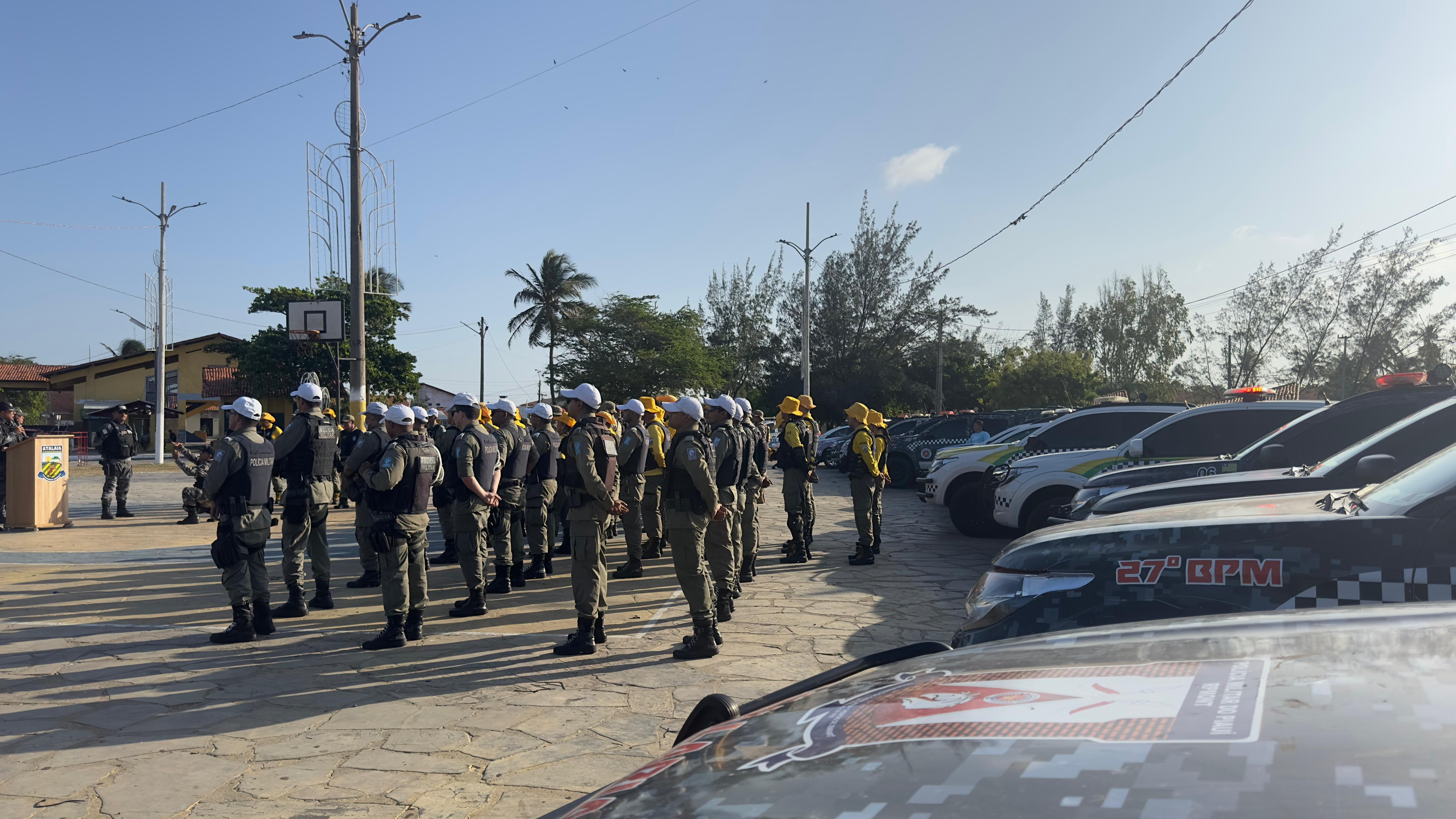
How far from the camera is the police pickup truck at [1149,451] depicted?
30.7ft

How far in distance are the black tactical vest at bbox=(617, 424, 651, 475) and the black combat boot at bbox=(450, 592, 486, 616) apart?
5.27 ft

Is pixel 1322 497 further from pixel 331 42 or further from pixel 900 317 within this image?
pixel 900 317

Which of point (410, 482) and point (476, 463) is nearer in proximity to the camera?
point (410, 482)

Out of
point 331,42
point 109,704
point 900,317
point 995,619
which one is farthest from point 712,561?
point 900,317

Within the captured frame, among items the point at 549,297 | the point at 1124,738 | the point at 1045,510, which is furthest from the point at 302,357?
the point at 1124,738

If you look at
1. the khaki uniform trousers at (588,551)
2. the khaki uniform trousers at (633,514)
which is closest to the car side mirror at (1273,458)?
the khaki uniform trousers at (588,551)

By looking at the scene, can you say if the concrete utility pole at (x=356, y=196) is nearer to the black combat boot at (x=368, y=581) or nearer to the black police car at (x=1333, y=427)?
the black combat boot at (x=368, y=581)

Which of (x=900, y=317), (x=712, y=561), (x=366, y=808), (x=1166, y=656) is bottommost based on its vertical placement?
(x=366, y=808)

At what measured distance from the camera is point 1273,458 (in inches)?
290

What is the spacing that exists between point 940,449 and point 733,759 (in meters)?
18.6

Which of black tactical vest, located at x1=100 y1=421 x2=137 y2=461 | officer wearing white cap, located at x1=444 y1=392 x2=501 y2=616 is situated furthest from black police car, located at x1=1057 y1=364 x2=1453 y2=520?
black tactical vest, located at x1=100 y1=421 x2=137 y2=461

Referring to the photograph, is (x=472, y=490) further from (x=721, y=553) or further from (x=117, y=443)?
(x=117, y=443)

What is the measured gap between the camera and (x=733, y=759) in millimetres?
1411

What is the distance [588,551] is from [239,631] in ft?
8.57
